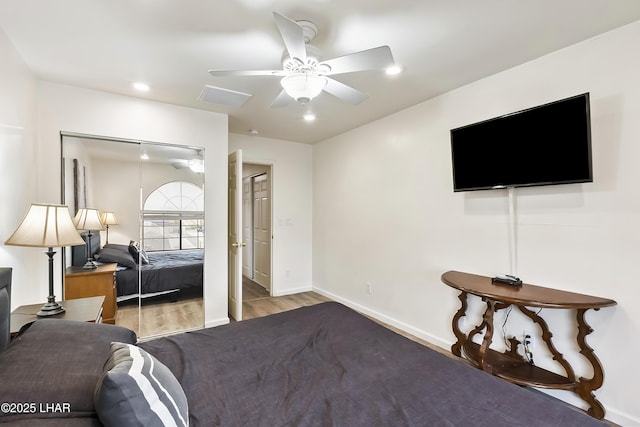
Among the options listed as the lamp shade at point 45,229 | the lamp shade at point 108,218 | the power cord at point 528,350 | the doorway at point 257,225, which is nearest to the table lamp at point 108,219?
the lamp shade at point 108,218

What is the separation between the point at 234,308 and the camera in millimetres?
3678

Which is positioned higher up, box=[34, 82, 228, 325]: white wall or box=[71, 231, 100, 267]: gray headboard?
box=[34, 82, 228, 325]: white wall

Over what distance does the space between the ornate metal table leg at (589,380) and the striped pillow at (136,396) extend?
96.1 inches

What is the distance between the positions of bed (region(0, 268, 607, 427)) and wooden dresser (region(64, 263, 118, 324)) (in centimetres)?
159

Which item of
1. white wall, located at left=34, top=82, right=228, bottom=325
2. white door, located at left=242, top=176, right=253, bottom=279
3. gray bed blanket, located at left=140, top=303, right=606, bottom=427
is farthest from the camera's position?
white door, located at left=242, top=176, right=253, bottom=279

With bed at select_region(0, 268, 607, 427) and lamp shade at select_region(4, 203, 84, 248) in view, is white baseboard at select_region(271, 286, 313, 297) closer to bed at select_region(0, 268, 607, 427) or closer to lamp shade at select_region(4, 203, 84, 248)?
bed at select_region(0, 268, 607, 427)

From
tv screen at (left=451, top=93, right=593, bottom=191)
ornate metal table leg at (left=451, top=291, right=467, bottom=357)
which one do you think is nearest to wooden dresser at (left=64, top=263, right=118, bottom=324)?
ornate metal table leg at (left=451, top=291, right=467, bottom=357)

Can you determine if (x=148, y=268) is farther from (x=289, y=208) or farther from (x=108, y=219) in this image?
(x=289, y=208)

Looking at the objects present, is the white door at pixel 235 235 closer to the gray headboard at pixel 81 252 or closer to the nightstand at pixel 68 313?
the gray headboard at pixel 81 252

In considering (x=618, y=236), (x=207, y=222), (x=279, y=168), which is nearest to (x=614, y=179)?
(x=618, y=236)

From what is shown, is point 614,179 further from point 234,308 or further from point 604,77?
point 234,308

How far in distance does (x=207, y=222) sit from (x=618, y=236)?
3.58 metres

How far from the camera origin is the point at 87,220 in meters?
2.77

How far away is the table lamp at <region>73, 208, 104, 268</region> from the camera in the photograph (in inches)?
108
